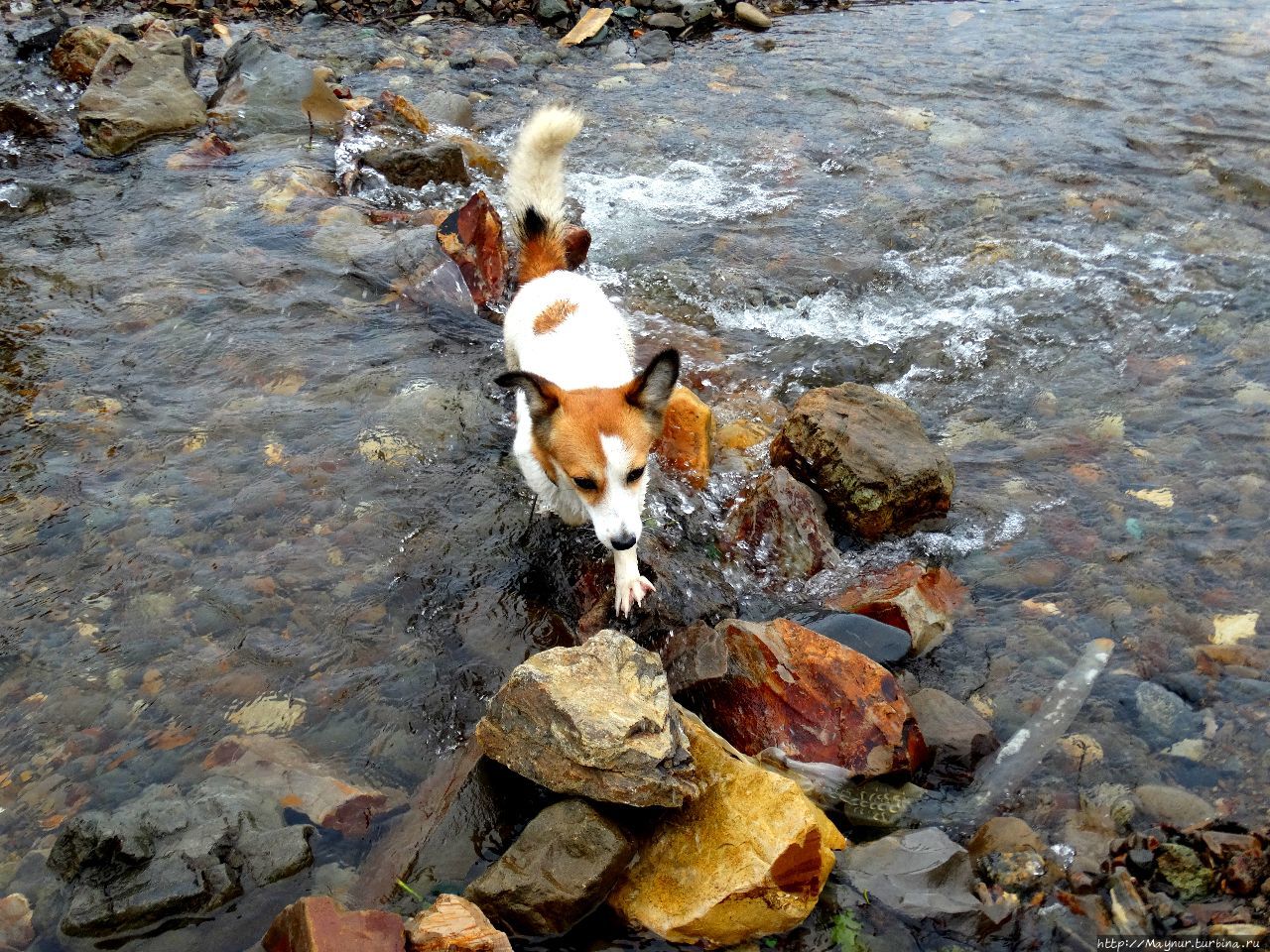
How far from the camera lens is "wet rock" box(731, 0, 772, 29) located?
11.0 meters

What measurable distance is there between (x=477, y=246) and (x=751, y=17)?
23.2 ft

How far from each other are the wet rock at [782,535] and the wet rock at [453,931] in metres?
2.01

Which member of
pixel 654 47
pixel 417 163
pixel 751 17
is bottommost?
pixel 417 163

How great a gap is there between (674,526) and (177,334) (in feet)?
10.9

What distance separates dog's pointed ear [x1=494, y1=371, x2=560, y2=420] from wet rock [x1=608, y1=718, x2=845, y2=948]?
5.10 ft

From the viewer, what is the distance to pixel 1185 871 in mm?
2506

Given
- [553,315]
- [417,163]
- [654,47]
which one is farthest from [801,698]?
[654,47]

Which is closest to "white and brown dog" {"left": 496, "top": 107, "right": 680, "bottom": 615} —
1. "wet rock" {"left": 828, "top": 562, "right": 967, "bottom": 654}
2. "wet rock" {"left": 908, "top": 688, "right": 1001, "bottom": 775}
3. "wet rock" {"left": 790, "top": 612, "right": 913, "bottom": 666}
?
"wet rock" {"left": 790, "top": 612, "right": 913, "bottom": 666}

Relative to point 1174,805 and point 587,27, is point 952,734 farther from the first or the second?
point 587,27

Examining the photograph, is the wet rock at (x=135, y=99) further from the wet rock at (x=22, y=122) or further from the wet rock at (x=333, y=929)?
the wet rock at (x=333, y=929)

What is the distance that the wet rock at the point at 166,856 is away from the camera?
243 cm

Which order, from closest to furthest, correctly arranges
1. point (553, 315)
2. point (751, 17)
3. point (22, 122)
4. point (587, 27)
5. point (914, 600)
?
point (914, 600), point (553, 315), point (22, 122), point (587, 27), point (751, 17)

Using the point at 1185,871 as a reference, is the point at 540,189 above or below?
above

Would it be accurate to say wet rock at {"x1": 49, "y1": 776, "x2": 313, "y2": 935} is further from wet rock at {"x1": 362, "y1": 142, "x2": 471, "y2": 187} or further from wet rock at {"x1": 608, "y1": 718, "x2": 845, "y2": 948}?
wet rock at {"x1": 362, "y1": 142, "x2": 471, "y2": 187}
